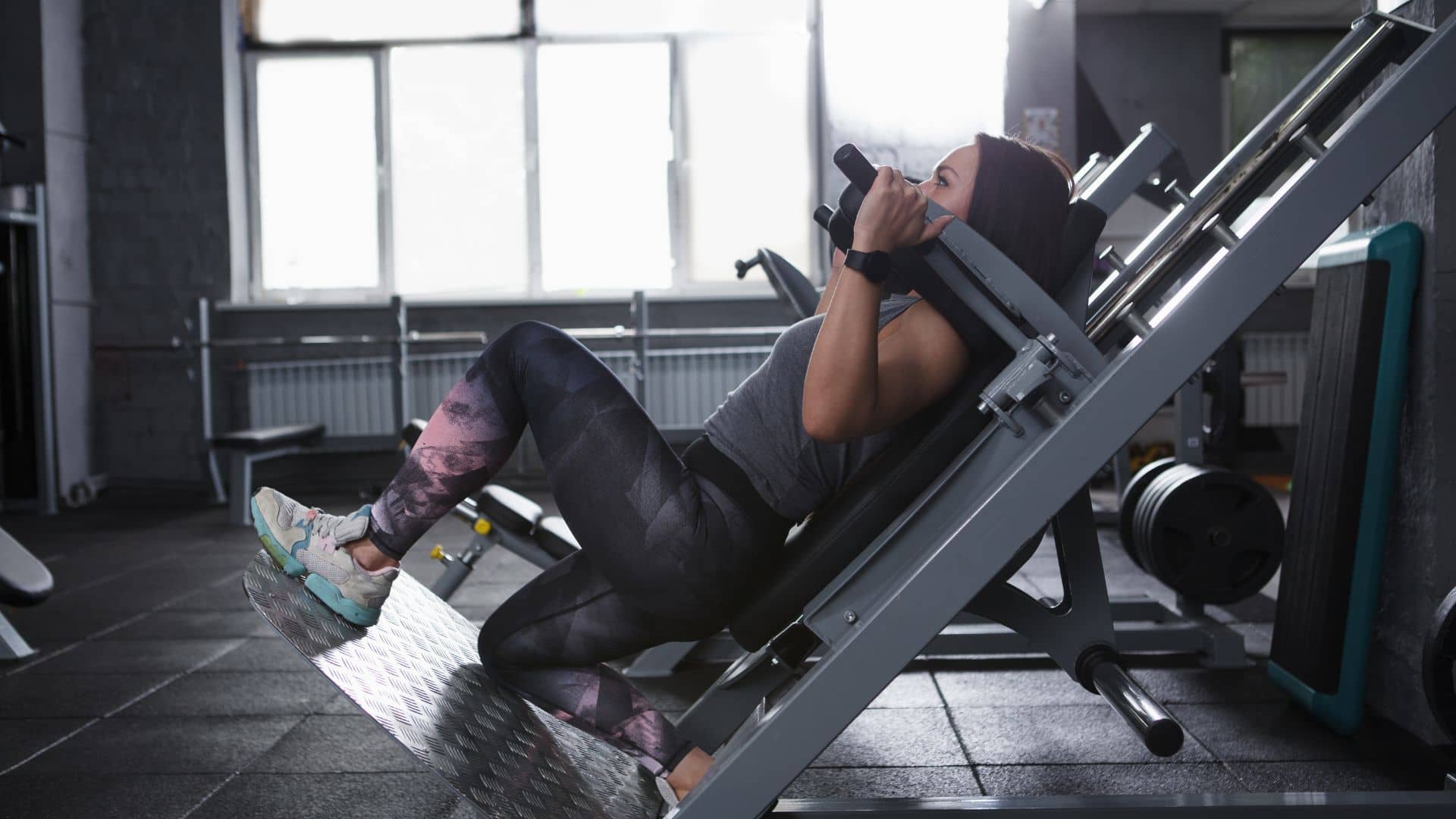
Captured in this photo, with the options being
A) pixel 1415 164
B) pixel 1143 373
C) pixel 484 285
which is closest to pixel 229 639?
pixel 1143 373

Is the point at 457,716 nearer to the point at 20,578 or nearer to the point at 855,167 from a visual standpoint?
the point at 855,167

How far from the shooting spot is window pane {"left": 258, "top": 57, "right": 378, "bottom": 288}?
18.9 feet

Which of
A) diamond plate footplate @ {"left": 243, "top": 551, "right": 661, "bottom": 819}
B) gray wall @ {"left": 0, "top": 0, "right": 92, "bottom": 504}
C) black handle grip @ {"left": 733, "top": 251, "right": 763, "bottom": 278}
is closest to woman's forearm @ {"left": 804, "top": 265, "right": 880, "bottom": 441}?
diamond plate footplate @ {"left": 243, "top": 551, "right": 661, "bottom": 819}

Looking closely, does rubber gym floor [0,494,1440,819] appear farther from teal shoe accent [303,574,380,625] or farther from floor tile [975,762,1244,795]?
teal shoe accent [303,574,380,625]

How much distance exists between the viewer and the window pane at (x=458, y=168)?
18.7ft

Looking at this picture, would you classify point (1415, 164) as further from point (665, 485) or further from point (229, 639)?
point (229, 639)

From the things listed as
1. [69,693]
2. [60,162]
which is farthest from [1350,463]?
[60,162]

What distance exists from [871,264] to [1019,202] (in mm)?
256

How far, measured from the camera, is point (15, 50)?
5059 mm

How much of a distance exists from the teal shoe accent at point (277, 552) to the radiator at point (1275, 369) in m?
5.70

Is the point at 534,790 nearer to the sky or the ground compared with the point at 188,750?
nearer to the sky

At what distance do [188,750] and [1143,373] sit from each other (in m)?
1.65

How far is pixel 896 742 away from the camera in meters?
1.71

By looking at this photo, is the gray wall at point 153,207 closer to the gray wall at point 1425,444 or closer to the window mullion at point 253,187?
the window mullion at point 253,187
